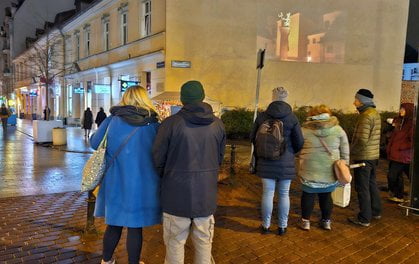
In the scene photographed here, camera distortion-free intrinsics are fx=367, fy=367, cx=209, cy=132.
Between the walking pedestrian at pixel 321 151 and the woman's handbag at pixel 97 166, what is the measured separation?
2471mm

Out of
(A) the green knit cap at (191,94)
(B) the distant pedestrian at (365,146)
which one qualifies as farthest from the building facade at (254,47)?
(A) the green knit cap at (191,94)

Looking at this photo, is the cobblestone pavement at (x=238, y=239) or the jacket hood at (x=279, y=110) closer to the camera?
the cobblestone pavement at (x=238, y=239)

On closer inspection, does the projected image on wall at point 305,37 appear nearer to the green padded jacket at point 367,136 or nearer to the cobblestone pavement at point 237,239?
the cobblestone pavement at point 237,239

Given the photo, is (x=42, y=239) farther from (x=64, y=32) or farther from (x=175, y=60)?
(x=64, y=32)

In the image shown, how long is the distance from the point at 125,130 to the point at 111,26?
66.5 feet

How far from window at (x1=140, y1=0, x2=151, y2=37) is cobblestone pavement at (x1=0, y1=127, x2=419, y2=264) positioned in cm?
1383

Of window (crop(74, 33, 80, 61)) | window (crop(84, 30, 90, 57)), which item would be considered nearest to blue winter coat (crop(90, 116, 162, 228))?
window (crop(84, 30, 90, 57))

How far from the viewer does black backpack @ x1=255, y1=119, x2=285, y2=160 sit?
Answer: 4320mm

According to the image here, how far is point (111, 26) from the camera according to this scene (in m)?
21.7

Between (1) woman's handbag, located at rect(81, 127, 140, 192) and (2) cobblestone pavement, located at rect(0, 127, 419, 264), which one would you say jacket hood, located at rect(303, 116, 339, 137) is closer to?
(2) cobblestone pavement, located at rect(0, 127, 419, 264)

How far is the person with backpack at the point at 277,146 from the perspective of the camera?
4344 mm

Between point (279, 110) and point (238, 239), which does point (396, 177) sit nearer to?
point (279, 110)

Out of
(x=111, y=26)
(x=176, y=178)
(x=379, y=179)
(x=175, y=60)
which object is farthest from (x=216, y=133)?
(x=111, y=26)

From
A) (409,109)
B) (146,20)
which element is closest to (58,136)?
(146,20)
